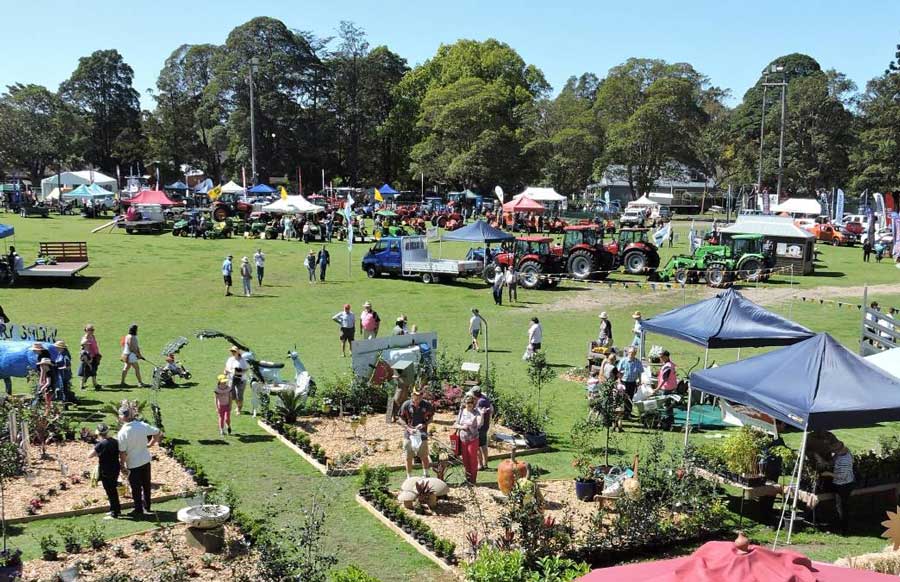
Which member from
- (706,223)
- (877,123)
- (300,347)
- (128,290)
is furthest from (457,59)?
(300,347)

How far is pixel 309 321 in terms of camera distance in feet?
73.3

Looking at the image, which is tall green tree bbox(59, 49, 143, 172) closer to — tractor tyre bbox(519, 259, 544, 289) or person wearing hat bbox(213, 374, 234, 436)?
tractor tyre bbox(519, 259, 544, 289)

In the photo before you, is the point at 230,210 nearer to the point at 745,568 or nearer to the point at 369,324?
the point at 369,324

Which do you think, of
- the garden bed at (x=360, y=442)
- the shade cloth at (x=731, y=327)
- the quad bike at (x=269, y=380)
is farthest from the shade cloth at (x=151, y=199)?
the shade cloth at (x=731, y=327)

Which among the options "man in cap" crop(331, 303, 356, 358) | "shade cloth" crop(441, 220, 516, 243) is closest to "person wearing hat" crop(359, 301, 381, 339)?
"man in cap" crop(331, 303, 356, 358)

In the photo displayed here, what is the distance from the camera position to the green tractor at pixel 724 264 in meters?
29.8

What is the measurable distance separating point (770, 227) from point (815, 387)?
2603 centimetres

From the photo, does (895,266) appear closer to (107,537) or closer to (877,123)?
(877,123)

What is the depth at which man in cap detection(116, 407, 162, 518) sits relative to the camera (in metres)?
9.55

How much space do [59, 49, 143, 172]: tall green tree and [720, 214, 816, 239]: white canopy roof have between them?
65777mm

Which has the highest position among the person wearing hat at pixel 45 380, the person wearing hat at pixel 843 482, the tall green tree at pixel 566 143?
the tall green tree at pixel 566 143

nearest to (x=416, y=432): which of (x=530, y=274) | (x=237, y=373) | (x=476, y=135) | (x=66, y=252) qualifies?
(x=237, y=373)

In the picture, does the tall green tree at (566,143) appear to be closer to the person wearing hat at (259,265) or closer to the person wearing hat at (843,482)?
the person wearing hat at (259,265)

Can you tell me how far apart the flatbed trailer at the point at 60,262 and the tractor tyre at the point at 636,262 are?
20838 millimetres
